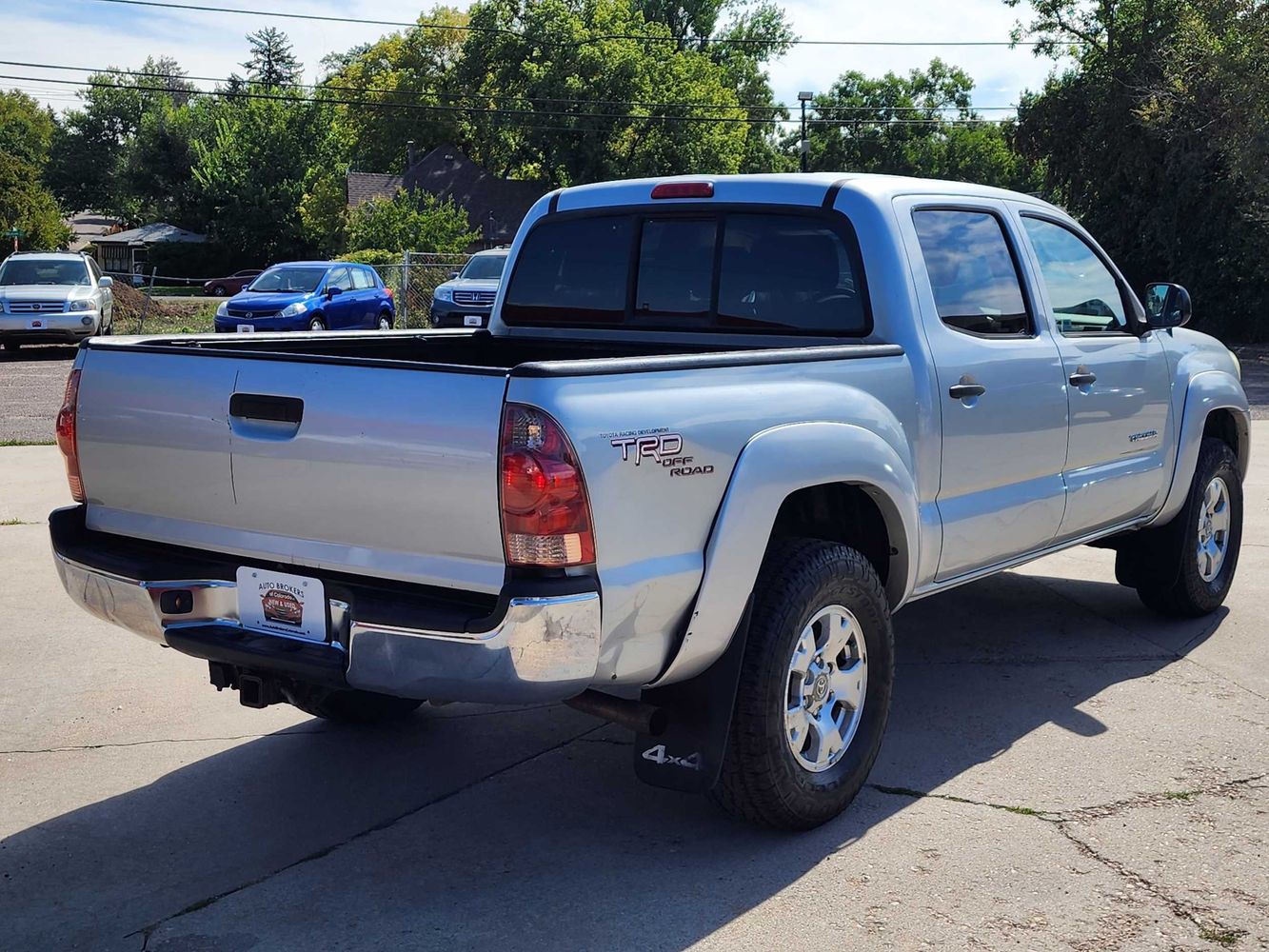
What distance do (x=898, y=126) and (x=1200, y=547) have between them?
248 feet

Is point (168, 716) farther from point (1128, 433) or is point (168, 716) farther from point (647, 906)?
point (1128, 433)

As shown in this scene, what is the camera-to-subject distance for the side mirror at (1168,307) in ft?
19.4

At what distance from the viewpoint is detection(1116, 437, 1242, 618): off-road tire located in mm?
6320

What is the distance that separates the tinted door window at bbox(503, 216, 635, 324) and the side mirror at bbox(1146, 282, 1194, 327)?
2.51m

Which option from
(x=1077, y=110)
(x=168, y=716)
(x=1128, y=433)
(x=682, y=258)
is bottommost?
(x=168, y=716)

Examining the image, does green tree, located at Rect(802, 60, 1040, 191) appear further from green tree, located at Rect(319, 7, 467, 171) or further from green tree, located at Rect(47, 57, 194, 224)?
green tree, located at Rect(47, 57, 194, 224)

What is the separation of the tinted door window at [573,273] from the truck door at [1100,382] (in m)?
1.68

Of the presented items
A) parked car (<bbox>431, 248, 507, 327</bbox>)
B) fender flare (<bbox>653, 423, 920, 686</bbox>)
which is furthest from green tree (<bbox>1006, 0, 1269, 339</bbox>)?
fender flare (<bbox>653, 423, 920, 686</bbox>)

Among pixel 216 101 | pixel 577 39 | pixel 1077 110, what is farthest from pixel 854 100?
pixel 1077 110

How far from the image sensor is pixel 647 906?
3562mm

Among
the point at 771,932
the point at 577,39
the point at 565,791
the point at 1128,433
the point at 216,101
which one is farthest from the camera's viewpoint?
the point at 216,101

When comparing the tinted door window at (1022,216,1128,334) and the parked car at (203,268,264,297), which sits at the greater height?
the tinted door window at (1022,216,1128,334)

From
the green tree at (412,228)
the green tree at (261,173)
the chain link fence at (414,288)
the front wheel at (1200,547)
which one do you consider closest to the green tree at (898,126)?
the green tree at (261,173)

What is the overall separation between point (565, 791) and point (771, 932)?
3.89 ft
